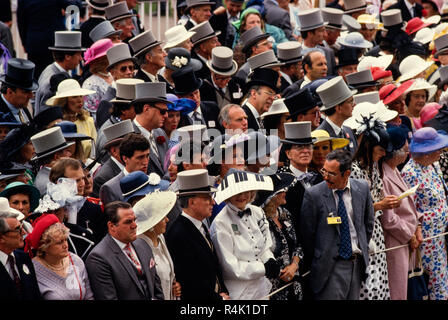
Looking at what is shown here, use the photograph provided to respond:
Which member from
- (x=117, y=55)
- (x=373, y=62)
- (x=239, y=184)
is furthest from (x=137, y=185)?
(x=373, y=62)

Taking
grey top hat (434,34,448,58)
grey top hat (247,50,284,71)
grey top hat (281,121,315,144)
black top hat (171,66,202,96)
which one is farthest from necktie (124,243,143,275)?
grey top hat (434,34,448,58)

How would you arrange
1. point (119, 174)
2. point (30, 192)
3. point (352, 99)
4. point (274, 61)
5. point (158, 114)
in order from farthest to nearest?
point (274, 61)
point (352, 99)
point (158, 114)
point (119, 174)
point (30, 192)

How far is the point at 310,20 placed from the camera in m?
14.1

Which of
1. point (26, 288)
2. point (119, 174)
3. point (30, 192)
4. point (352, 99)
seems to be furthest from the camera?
point (352, 99)

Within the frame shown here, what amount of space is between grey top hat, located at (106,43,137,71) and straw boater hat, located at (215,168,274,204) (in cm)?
301

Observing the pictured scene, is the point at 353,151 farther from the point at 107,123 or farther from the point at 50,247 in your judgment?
the point at 50,247

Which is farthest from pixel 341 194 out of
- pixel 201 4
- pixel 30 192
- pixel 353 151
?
pixel 201 4

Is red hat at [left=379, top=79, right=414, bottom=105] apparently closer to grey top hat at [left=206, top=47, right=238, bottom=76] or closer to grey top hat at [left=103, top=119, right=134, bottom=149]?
grey top hat at [left=206, top=47, right=238, bottom=76]

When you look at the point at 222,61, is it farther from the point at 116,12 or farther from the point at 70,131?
the point at 70,131

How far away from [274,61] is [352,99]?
1515mm

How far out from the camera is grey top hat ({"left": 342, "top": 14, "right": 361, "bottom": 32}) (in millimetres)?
15280

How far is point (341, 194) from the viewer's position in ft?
31.6

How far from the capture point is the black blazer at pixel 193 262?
27.7 feet

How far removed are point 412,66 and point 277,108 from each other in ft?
10.4
